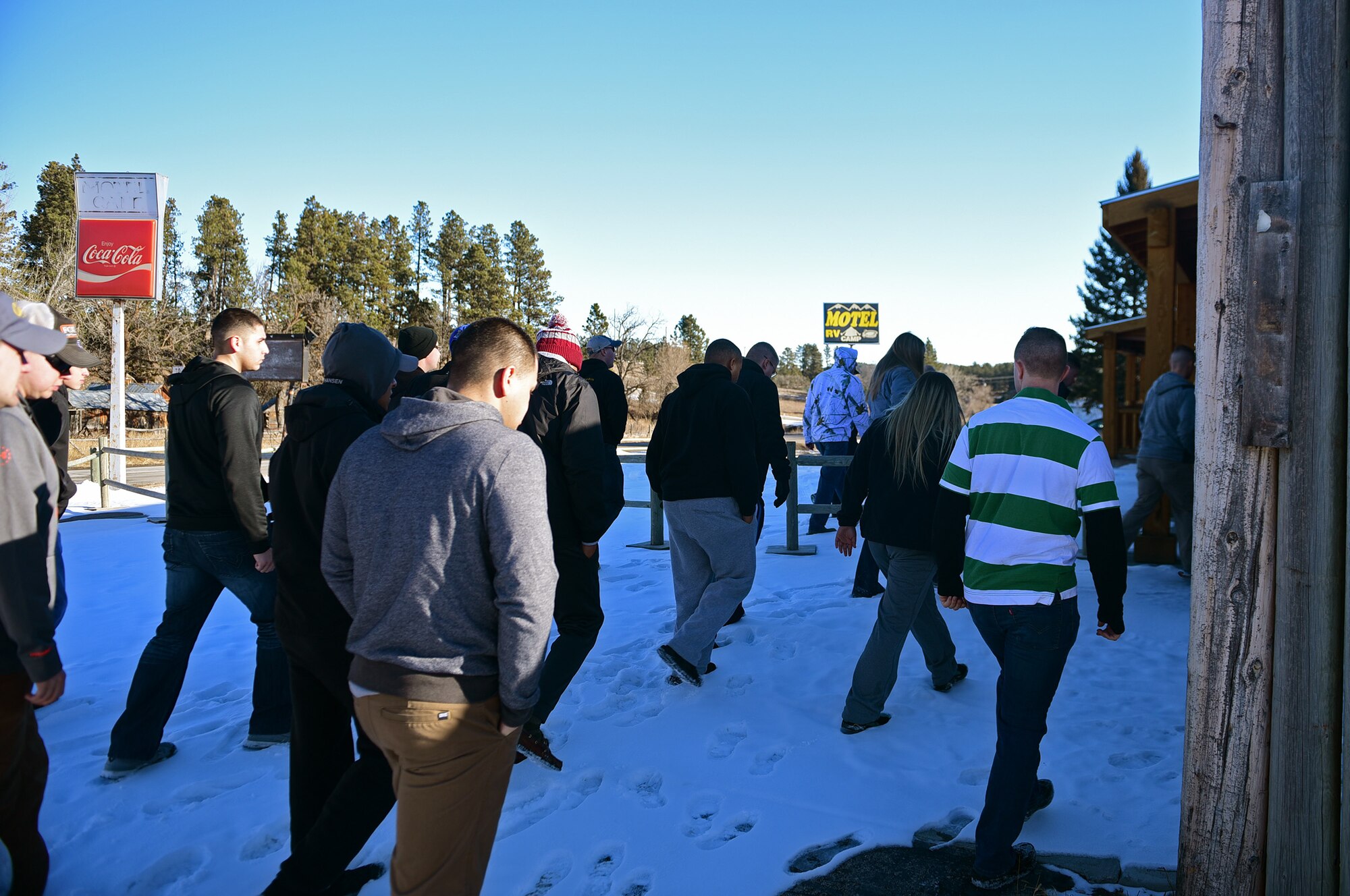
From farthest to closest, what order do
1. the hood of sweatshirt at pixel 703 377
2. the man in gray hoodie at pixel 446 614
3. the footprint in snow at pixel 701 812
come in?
the hood of sweatshirt at pixel 703 377 < the footprint in snow at pixel 701 812 < the man in gray hoodie at pixel 446 614

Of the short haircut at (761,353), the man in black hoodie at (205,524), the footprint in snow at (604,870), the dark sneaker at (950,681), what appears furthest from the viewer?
the short haircut at (761,353)

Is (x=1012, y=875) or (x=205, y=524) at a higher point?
(x=205, y=524)

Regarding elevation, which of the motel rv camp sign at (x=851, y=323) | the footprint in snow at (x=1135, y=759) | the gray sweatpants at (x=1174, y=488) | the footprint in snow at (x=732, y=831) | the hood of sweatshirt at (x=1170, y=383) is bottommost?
the footprint in snow at (x=732, y=831)

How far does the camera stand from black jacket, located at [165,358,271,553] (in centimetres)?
377

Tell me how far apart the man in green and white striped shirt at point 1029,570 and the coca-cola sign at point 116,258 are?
15129 millimetres

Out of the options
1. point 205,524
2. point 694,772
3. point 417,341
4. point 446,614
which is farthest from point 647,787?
point 417,341

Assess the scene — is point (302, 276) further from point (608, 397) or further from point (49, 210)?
point (608, 397)

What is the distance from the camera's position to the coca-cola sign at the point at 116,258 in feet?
46.3

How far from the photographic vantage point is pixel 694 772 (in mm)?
3801

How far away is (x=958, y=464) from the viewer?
3184 millimetres

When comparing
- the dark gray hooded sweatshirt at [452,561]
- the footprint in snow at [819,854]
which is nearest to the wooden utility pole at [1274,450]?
the footprint in snow at [819,854]

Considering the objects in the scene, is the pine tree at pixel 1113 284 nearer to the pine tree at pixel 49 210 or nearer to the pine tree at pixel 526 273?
the pine tree at pixel 526 273

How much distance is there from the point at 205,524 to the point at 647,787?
229 centimetres

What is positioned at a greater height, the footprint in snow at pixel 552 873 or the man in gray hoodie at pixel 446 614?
the man in gray hoodie at pixel 446 614
